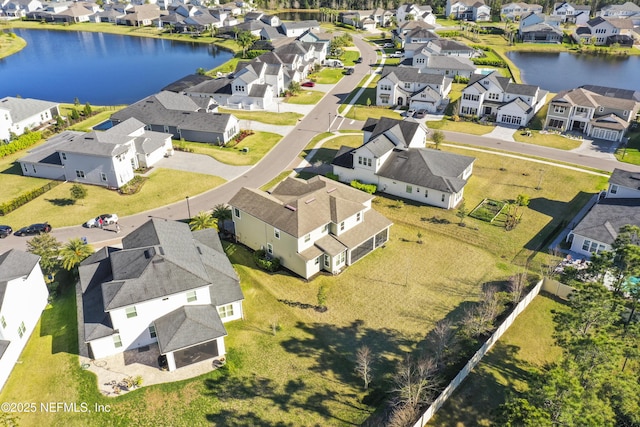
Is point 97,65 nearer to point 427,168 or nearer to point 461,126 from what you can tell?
point 461,126

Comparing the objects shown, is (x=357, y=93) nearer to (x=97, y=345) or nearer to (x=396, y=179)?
(x=396, y=179)

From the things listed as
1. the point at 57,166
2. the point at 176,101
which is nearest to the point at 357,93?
the point at 176,101

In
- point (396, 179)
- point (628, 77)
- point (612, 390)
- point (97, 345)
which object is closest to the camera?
point (612, 390)

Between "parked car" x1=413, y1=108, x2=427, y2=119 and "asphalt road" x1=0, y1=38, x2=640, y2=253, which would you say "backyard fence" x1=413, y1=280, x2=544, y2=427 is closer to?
"asphalt road" x1=0, y1=38, x2=640, y2=253

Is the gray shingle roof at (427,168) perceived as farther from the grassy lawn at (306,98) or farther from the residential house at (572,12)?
the residential house at (572,12)

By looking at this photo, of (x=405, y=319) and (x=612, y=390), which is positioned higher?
(x=612, y=390)

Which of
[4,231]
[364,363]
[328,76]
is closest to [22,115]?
[4,231]

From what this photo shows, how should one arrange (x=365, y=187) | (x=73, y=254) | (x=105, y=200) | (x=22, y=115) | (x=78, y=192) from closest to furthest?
1. (x=73, y=254)
2. (x=78, y=192)
3. (x=105, y=200)
4. (x=365, y=187)
5. (x=22, y=115)
